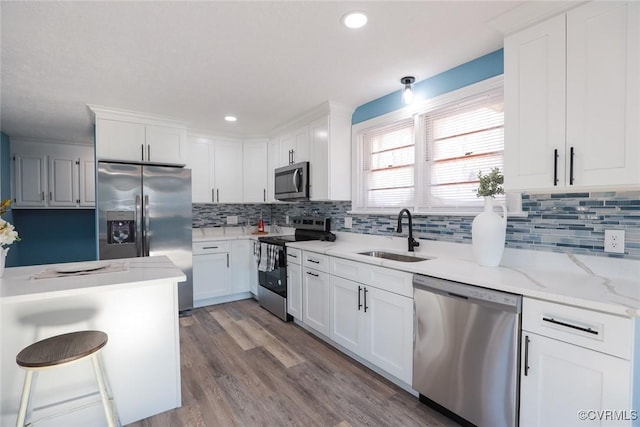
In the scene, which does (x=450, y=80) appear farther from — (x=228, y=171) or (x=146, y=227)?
(x=146, y=227)

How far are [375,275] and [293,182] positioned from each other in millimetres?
1742

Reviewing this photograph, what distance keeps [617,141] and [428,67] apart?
1.31 m

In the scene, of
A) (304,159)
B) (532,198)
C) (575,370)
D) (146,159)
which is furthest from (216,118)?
(575,370)

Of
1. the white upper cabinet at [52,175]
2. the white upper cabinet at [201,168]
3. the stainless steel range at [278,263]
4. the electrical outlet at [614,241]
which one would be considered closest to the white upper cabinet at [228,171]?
the white upper cabinet at [201,168]

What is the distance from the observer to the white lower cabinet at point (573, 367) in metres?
1.20

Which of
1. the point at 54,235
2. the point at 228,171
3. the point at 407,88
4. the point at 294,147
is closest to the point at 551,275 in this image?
the point at 407,88

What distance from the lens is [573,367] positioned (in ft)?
4.32

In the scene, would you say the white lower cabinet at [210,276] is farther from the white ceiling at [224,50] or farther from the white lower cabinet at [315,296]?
the white ceiling at [224,50]

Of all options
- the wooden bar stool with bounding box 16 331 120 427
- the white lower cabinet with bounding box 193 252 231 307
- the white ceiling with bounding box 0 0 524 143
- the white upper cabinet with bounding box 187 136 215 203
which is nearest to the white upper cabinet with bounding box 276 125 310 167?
the white ceiling with bounding box 0 0 524 143

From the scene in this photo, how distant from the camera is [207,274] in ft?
12.9

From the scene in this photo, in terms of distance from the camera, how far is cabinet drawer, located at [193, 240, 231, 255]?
389cm

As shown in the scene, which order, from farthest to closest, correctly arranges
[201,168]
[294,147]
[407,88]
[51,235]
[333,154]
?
[51,235] < [201,168] < [294,147] < [333,154] < [407,88]

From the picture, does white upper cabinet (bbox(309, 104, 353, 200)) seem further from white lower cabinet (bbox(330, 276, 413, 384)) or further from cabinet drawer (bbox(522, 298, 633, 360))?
cabinet drawer (bbox(522, 298, 633, 360))

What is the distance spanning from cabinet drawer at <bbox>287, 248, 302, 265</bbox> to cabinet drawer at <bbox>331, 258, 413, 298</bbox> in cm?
57
